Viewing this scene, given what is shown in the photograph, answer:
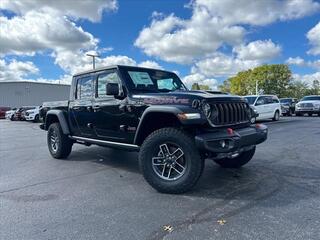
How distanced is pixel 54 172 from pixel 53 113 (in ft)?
6.04

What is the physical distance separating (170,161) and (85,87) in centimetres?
297

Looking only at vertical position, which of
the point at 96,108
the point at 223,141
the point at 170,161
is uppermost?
the point at 96,108

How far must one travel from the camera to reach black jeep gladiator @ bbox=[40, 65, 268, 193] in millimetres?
4434

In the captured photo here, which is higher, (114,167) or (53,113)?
(53,113)

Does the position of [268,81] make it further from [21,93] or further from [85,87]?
[85,87]

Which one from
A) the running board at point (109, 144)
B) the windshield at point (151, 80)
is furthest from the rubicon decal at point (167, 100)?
the running board at point (109, 144)

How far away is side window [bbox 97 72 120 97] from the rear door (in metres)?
0.28

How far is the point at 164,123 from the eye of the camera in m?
5.02

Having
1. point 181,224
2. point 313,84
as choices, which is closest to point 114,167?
point 181,224

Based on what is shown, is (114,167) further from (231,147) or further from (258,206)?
(258,206)

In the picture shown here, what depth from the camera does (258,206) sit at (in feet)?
13.1

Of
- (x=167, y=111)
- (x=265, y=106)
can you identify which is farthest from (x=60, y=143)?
(x=265, y=106)

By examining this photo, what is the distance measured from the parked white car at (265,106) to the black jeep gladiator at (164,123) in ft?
41.4

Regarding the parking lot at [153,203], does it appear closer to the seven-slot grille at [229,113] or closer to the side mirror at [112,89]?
the seven-slot grille at [229,113]
